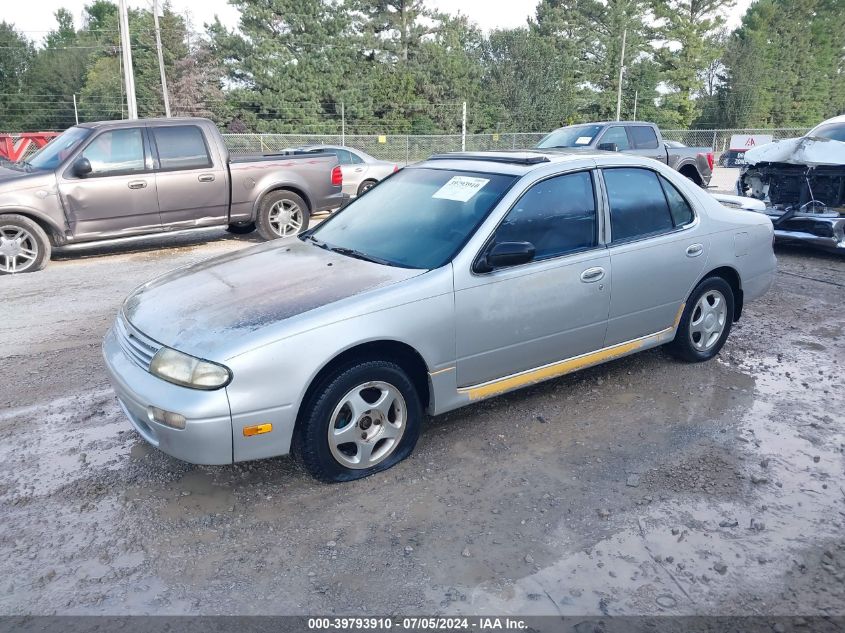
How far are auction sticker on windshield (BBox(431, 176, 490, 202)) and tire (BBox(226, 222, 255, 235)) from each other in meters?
6.69

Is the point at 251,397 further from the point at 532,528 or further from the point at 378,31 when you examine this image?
the point at 378,31

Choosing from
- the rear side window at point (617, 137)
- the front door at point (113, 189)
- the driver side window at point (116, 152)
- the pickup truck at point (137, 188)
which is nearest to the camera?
the pickup truck at point (137, 188)

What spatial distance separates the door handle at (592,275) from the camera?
4.21m

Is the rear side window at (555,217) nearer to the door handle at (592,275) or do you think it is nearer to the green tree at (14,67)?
the door handle at (592,275)

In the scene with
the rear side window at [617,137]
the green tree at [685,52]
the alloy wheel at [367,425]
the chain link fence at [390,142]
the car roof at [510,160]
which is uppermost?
the green tree at [685,52]

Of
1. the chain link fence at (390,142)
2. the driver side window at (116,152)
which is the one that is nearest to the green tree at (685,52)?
the chain link fence at (390,142)

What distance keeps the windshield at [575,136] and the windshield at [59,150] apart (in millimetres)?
8461

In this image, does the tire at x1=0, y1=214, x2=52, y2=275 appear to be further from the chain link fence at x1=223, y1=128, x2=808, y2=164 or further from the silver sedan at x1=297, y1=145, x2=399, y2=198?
the chain link fence at x1=223, y1=128, x2=808, y2=164

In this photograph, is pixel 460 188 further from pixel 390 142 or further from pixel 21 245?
pixel 390 142

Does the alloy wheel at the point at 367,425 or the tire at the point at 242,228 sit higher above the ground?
the tire at the point at 242,228

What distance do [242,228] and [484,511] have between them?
27.6 ft

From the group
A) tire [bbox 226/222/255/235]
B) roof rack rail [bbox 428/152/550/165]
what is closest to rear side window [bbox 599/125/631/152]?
tire [bbox 226/222/255/235]

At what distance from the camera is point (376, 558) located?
2.99 m

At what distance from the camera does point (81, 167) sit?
8414mm
